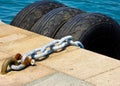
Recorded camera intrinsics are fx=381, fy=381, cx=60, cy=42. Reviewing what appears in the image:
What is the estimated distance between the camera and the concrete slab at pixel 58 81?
153 inches

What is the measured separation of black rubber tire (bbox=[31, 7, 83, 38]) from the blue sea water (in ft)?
19.1

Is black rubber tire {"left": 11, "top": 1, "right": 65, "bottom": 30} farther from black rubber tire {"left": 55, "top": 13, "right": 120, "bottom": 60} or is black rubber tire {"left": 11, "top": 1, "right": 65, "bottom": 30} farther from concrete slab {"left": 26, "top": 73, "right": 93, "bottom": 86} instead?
concrete slab {"left": 26, "top": 73, "right": 93, "bottom": 86}

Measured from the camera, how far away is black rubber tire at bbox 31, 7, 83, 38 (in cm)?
577

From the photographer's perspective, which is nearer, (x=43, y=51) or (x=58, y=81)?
(x=58, y=81)

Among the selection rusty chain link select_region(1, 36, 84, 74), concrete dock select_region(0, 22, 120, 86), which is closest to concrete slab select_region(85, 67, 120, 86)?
concrete dock select_region(0, 22, 120, 86)

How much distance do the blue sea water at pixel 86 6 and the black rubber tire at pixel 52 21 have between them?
19.1 feet

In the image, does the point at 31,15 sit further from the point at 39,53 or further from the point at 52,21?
the point at 39,53

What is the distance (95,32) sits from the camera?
5.53 m

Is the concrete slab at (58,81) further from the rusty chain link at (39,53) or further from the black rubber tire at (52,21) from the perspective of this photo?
the black rubber tire at (52,21)

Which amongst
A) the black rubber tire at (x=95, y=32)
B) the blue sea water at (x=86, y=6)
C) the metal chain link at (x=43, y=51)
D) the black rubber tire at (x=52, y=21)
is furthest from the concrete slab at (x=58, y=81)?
the blue sea water at (x=86, y=6)

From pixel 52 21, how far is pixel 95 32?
2.34 ft

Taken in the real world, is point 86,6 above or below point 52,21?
below

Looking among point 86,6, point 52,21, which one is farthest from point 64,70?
point 86,6

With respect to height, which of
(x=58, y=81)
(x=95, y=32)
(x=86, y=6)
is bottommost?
(x=86, y=6)
